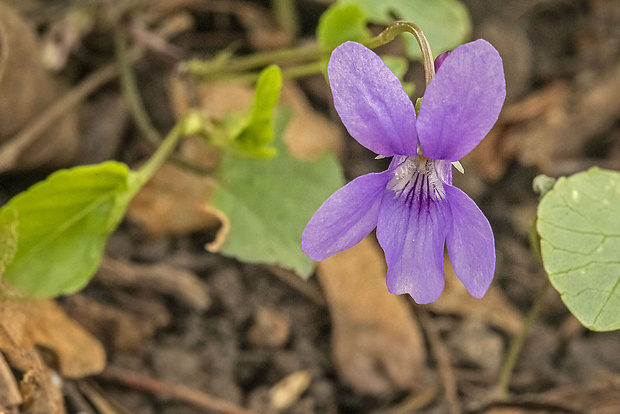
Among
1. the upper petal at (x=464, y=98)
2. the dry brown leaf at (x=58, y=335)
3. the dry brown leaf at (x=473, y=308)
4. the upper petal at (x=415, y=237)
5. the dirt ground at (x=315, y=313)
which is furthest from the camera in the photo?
the dry brown leaf at (x=473, y=308)

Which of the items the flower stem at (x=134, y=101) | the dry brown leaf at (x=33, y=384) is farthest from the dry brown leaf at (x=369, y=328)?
the dry brown leaf at (x=33, y=384)

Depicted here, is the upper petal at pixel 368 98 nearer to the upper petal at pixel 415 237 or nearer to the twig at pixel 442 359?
the upper petal at pixel 415 237

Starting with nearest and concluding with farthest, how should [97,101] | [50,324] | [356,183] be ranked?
[356,183] → [50,324] → [97,101]

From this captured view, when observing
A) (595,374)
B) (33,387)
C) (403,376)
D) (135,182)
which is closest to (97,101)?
(135,182)

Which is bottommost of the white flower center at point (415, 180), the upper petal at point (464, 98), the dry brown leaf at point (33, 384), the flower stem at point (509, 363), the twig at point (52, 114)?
the flower stem at point (509, 363)

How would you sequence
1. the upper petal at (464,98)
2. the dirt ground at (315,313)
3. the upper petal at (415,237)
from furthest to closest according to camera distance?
the dirt ground at (315,313), the upper petal at (415,237), the upper petal at (464,98)

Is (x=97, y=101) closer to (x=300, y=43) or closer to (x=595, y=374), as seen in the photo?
(x=300, y=43)

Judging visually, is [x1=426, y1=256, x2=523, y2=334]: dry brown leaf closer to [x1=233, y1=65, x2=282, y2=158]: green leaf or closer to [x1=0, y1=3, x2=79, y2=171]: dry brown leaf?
[x1=233, y1=65, x2=282, y2=158]: green leaf
